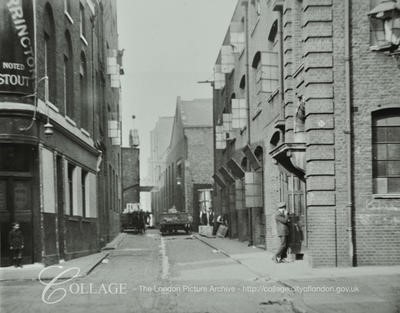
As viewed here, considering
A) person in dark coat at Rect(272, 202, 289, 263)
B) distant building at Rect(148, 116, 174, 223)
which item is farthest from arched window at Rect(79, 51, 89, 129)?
distant building at Rect(148, 116, 174, 223)

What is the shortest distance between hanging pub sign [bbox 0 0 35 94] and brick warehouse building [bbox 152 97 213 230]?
125ft

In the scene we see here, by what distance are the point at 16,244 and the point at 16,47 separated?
4.96 meters

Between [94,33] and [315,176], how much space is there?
1614cm

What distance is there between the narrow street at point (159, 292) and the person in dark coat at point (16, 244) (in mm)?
1870

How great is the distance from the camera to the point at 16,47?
17109 millimetres

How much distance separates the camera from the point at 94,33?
29141 mm

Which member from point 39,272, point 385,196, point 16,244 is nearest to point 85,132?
point 16,244

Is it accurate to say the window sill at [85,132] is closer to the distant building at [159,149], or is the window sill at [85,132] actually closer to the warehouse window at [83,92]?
the warehouse window at [83,92]

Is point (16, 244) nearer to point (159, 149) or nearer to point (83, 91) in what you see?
point (83, 91)

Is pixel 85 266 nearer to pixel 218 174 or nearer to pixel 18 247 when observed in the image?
pixel 18 247

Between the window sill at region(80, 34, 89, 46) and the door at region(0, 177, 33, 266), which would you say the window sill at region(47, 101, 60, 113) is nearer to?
the door at region(0, 177, 33, 266)

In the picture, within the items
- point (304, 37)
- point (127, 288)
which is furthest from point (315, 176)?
point (127, 288)

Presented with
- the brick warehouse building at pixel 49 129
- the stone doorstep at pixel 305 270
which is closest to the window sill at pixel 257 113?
the brick warehouse building at pixel 49 129

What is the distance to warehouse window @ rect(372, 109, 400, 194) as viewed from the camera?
53.1 feet
